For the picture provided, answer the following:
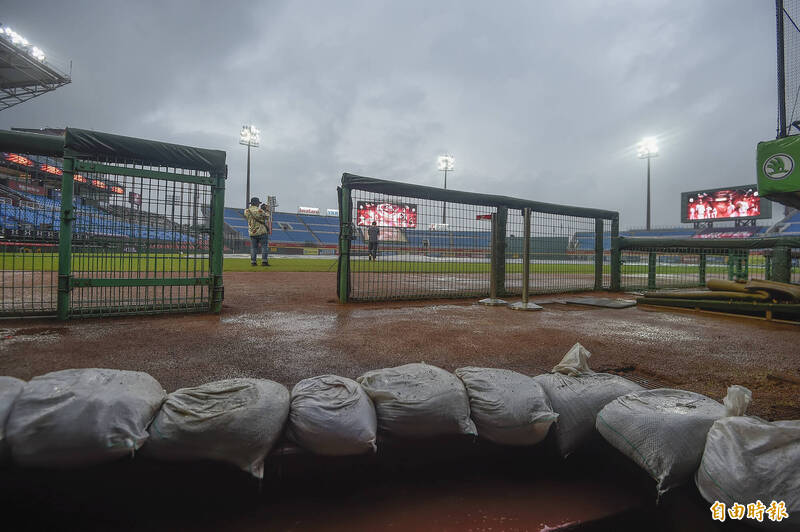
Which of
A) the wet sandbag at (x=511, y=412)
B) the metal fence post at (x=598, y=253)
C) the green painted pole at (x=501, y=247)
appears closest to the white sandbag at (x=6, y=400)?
the wet sandbag at (x=511, y=412)

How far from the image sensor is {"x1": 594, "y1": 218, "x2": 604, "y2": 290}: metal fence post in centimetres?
695

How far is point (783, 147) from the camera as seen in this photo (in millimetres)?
2818

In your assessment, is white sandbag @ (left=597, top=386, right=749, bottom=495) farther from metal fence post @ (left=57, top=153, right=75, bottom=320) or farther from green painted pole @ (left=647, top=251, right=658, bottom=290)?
green painted pole @ (left=647, top=251, right=658, bottom=290)

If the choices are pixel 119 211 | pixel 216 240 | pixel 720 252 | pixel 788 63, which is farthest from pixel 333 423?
pixel 720 252

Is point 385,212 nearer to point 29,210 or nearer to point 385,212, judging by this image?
point 385,212

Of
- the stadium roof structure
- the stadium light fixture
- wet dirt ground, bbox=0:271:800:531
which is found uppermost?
the stadium light fixture

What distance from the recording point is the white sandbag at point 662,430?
1.11 meters

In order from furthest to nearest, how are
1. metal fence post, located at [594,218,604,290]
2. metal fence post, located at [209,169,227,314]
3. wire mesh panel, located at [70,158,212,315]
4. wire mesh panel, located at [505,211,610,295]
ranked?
1. metal fence post, located at [594,218,604,290]
2. wire mesh panel, located at [505,211,610,295]
3. metal fence post, located at [209,169,227,314]
4. wire mesh panel, located at [70,158,212,315]

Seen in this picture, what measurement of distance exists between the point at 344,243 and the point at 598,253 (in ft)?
16.7

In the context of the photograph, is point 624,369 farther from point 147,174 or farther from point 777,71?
point 147,174

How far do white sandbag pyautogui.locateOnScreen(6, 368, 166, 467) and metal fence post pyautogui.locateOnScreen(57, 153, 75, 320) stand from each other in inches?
111

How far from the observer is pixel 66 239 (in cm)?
320

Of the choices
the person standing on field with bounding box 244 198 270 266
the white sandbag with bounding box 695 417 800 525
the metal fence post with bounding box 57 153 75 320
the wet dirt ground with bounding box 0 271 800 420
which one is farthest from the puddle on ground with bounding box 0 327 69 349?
the person standing on field with bounding box 244 198 270 266

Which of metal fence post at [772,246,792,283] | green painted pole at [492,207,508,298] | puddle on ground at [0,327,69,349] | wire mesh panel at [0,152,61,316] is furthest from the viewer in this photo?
metal fence post at [772,246,792,283]
